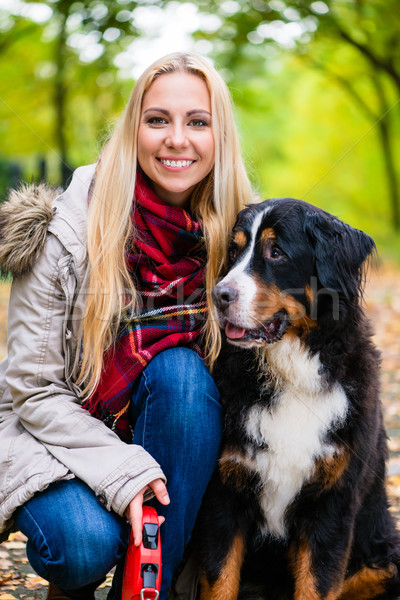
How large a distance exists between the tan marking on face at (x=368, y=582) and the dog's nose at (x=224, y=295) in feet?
4.34

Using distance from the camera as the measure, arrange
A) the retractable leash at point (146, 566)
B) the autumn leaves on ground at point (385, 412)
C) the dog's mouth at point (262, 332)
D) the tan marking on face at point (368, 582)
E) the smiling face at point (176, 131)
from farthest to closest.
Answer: the autumn leaves on ground at point (385, 412) → the tan marking on face at point (368, 582) → the smiling face at point (176, 131) → the dog's mouth at point (262, 332) → the retractable leash at point (146, 566)

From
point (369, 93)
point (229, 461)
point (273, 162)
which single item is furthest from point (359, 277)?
point (273, 162)

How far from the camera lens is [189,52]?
2.83 metres

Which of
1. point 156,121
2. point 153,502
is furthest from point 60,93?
point 153,502

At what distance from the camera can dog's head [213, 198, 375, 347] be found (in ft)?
8.51

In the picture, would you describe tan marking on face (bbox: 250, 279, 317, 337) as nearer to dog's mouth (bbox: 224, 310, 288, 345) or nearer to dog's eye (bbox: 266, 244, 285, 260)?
dog's mouth (bbox: 224, 310, 288, 345)

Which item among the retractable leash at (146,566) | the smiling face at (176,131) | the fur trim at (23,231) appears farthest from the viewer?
the smiling face at (176,131)

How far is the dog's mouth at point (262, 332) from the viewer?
102 inches

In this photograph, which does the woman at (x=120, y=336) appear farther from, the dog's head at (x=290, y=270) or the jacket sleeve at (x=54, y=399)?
the dog's head at (x=290, y=270)

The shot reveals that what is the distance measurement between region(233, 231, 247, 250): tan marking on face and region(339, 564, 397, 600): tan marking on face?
1460mm

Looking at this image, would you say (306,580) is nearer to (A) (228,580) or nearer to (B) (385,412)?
(A) (228,580)

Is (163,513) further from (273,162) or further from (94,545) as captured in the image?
(273,162)

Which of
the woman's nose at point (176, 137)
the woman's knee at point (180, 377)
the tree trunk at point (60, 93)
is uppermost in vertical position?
the tree trunk at point (60, 93)

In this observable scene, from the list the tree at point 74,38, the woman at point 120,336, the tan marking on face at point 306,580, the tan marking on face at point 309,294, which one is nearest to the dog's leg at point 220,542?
the woman at point 120,336
